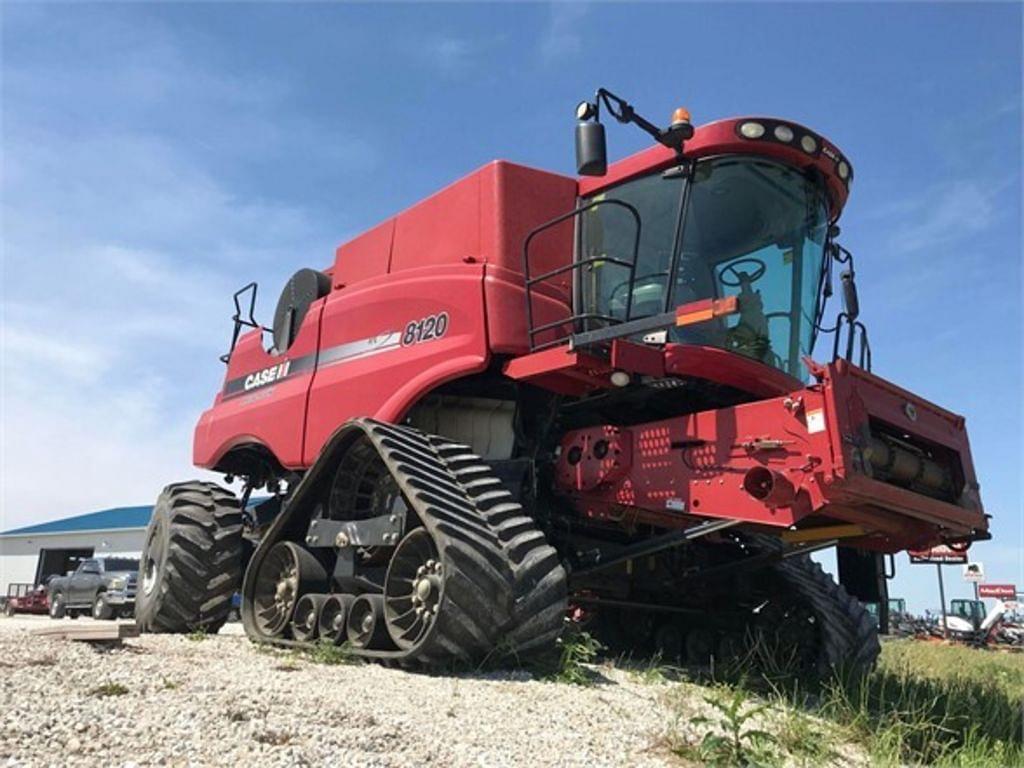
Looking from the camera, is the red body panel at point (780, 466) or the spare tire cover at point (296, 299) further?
the spare tire cover at point (296, 299)

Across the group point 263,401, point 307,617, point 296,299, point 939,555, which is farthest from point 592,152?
point 263,401

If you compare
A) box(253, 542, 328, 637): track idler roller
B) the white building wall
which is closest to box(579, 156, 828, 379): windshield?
box(253, 542, 328, 637): track idler roller

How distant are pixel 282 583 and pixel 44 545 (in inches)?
1753

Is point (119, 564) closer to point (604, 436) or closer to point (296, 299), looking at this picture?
point (296, 299)

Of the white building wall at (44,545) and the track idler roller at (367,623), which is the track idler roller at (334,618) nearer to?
the track idler roller at (367,623)

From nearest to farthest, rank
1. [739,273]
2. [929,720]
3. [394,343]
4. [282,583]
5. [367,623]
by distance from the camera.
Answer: [929,720] → [367,623] → [739,273] → [282,583] → [394,343]

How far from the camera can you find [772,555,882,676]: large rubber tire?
6.99 metres

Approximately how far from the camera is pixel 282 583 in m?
7.35

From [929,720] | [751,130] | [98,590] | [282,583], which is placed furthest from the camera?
[98,590]

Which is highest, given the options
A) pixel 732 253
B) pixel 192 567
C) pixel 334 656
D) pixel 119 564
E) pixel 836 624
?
pixel 732 253

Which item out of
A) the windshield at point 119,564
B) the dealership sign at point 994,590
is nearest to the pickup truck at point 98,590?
the windshield at point 119,564

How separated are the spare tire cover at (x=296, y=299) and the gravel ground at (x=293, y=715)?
469 cm

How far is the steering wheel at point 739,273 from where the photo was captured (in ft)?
21.6

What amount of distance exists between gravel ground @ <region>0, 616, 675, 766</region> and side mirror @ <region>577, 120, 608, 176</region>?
308 cm
